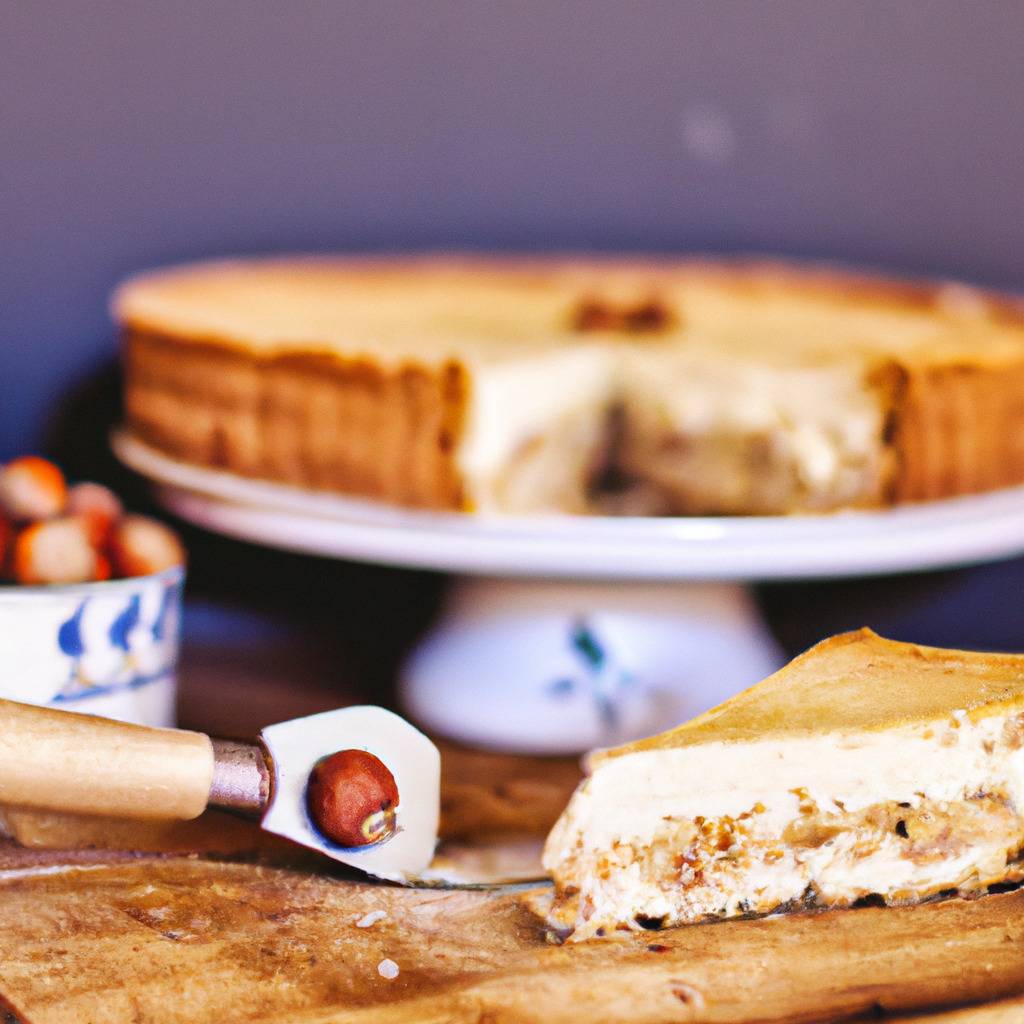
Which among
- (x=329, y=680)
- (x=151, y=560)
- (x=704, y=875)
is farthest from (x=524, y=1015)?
(x=329, y=680)

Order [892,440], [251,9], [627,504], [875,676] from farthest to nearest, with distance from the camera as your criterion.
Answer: [251,9]
[627,504]
[892,440]
[875,676]

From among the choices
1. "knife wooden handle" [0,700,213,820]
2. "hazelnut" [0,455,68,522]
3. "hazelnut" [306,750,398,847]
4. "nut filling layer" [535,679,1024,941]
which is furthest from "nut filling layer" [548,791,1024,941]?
"hazelnut" [0,455,68,522]

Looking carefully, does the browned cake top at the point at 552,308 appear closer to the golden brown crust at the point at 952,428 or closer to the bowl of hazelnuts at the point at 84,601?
the golden brown crust at the point at 952,428

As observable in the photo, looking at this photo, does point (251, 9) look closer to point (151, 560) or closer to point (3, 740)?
point (151, 560)

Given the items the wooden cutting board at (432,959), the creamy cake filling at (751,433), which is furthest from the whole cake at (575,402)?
the wooden cutting board at (432,959)

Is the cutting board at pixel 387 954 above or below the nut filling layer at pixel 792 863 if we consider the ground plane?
below

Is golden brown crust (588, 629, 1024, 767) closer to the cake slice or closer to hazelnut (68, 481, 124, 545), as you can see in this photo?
the cake slice
